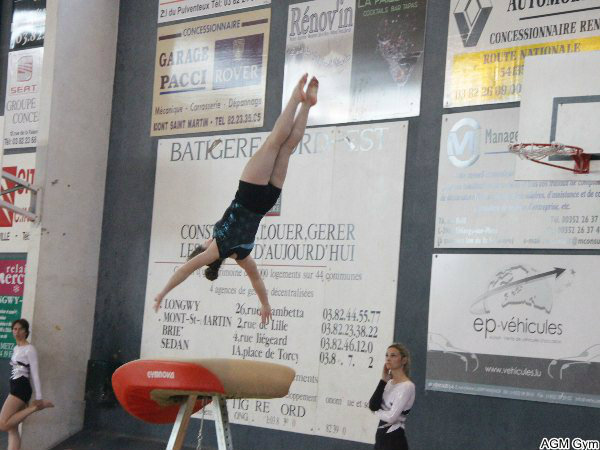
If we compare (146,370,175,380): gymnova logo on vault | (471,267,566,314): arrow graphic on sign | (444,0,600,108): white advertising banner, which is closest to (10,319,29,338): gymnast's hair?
(146,370,175,380): gymnova logo on vault

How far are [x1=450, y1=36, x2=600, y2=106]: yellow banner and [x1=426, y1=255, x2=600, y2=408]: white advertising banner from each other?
4.58 feet

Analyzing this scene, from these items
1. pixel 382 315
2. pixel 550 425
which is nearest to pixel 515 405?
pixel 550 425

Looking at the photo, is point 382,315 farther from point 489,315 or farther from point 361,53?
point 361,53

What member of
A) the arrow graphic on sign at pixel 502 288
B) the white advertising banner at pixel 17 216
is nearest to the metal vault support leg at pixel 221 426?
the arrow graphic on sign at pixel 502 288

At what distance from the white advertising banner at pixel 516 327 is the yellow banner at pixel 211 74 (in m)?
2.91

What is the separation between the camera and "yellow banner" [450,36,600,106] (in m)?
7.40

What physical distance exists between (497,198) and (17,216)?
620 cm

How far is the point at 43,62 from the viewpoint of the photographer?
1020cm

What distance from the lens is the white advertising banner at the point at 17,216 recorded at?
1087 cm

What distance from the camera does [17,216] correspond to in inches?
432

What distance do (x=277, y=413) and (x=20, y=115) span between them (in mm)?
5263

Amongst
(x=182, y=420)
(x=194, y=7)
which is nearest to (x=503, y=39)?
(x=194, y=7)

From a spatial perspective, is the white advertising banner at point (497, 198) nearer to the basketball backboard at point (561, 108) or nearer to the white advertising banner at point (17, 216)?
the basketball backboard at point (561, 108)

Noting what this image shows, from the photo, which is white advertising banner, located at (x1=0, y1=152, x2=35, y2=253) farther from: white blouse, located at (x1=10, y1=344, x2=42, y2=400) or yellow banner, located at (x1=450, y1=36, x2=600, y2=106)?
yellow banner, located at (x1=450, y1=36, x2=600, y2=106)
